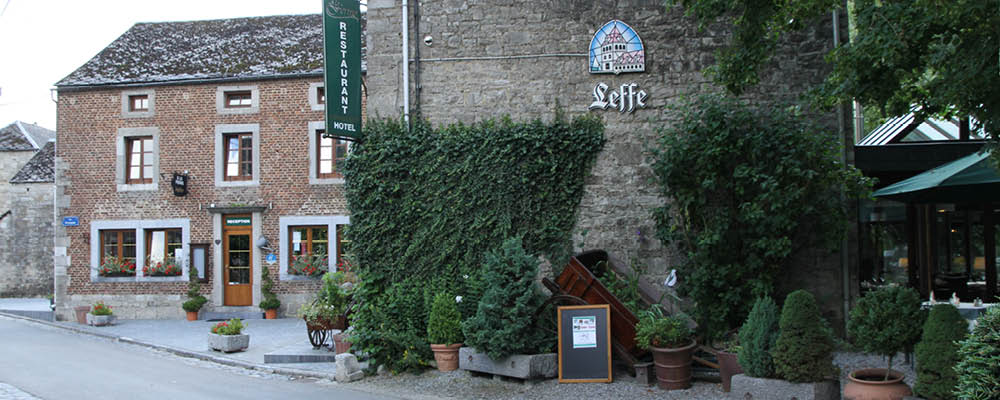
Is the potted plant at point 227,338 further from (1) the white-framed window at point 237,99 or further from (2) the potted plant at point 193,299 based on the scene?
(1) the white-framed window at point 237,99

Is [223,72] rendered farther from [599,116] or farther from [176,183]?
[599,116]

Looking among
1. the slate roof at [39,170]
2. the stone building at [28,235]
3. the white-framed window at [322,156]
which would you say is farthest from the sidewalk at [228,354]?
the slate roof at [39,170]

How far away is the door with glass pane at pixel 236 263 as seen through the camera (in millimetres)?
18734

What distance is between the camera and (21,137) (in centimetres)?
3016

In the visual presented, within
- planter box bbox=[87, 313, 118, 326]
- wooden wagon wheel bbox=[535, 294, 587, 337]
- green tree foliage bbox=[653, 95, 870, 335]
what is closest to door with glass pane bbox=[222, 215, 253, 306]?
planter box bbox=[87, 313, 118, 326]

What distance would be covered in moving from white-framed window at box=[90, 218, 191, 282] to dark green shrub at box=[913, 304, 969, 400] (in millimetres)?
17652

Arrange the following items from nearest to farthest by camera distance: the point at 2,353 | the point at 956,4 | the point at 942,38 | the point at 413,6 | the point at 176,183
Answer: the point at 956,4, the point at 942,38, the point at 413,6, the point at 2,353, the point at 176,183

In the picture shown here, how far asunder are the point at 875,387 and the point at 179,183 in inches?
676

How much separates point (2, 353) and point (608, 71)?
1154 centimetres

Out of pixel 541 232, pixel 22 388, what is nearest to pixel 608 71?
pixel 541 232

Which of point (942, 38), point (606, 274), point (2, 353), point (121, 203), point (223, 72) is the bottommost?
point (2, 353)

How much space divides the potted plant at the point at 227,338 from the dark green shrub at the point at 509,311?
5615mm

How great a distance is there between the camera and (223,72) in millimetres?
18969

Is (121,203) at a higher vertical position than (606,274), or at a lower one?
higher
